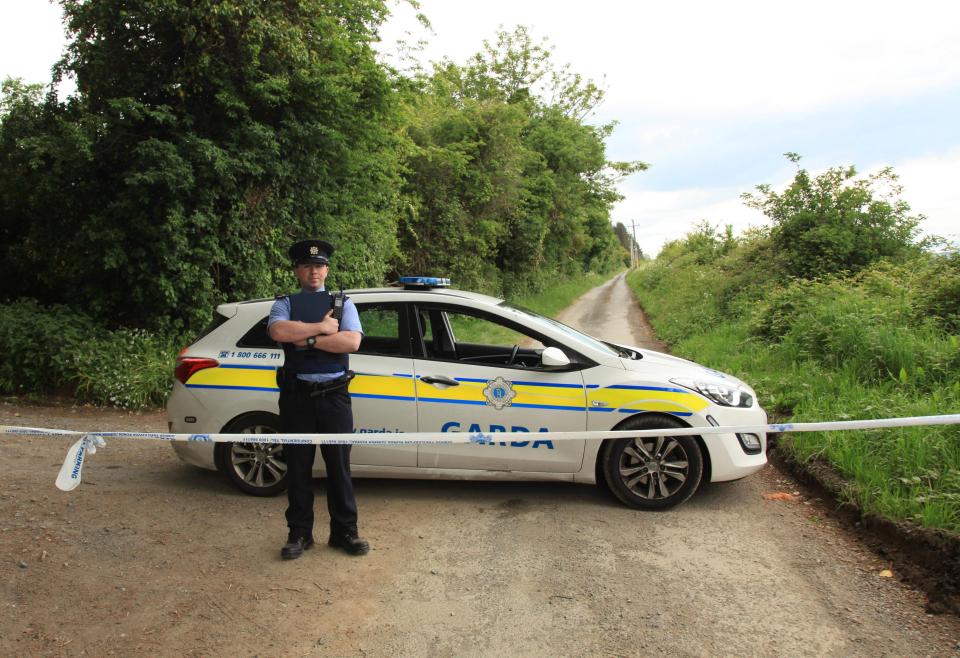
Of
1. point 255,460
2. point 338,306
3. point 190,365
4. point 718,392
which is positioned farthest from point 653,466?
point 190,365

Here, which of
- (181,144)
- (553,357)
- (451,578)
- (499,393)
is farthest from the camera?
(181,144)

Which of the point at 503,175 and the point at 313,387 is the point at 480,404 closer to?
the point at 313,387

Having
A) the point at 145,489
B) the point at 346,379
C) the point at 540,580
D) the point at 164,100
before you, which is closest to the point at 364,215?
the point at 164,100

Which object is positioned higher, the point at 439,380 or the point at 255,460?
the point at 439,380

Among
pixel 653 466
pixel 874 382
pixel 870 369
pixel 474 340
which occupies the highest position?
pixel 474 340

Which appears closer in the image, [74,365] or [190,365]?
[190,365]

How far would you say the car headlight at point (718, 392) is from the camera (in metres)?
4.90

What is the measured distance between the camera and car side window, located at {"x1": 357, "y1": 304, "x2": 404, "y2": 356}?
504 centimetres

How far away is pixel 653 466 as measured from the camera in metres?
4.78

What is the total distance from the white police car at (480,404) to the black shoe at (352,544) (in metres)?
0.85

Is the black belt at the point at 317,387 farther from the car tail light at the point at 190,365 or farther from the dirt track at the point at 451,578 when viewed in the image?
the car tail light at the point at 190,365

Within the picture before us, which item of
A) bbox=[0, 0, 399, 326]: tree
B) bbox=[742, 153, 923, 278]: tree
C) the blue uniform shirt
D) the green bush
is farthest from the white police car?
bbox=[742, 153, 923, 278]: tree

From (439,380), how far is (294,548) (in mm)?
1526

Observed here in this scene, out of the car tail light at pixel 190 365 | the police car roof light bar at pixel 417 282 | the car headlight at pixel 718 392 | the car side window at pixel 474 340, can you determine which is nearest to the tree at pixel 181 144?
the car tail light at pixel 190 365
